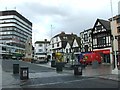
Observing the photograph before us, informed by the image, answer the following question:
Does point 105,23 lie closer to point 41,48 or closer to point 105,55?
point 105,55

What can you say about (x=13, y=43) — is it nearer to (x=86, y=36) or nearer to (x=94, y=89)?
(x=86, y=36)

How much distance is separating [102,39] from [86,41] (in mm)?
8750

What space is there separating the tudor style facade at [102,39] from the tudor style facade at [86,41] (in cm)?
246

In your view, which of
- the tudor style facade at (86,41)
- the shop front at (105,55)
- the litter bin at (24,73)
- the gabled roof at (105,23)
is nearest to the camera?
the litter bin at (24,73)

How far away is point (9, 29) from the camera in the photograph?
130 metres

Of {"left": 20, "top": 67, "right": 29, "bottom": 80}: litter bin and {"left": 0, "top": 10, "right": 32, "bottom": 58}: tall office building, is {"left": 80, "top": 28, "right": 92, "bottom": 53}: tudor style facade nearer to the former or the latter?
{"left": 20, "top": 67, "right": 29, "bottom": 80}: litter bin

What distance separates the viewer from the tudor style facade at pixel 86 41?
65.6m

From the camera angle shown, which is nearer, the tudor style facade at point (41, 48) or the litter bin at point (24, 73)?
the litter bin at point (24, 73)

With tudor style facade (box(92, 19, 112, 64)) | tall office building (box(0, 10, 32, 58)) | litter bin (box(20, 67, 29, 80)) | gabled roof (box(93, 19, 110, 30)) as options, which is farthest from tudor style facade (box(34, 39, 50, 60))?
litter bin (box(20, 67, 29, 80))

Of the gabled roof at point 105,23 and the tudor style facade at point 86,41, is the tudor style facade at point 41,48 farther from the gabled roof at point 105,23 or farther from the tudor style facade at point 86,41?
the gabled roof at point 105,23

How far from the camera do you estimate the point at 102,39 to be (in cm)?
5981

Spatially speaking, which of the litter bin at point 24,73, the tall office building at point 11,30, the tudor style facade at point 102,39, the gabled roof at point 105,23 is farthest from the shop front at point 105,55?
the tall office building at point 11,30

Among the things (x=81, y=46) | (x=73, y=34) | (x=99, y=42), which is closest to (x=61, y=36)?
(x=73, y=34)

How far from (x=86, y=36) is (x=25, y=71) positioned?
4906 centimetres
